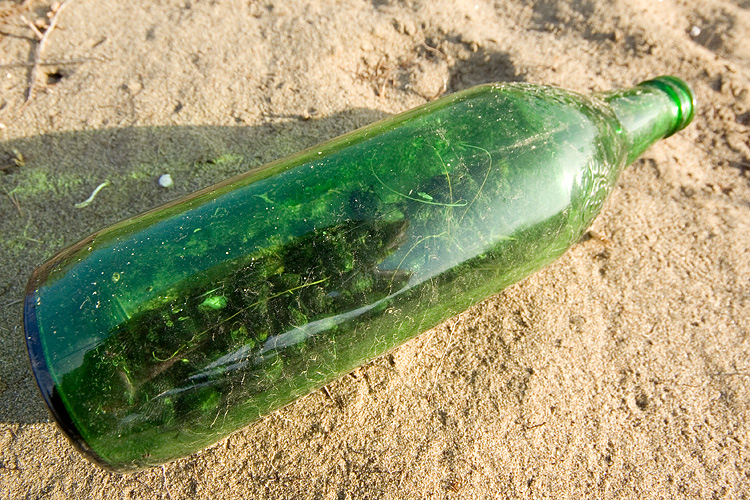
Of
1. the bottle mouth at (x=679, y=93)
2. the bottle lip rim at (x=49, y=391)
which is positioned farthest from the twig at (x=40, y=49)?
the bottle mouth at (x=679, y=93)

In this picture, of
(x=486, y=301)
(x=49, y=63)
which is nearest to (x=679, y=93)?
(x=486, y=301)

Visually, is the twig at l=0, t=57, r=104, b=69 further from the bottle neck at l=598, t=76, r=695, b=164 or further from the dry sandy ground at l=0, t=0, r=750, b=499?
the bottle neck at l=598, t=76, r=695, b=164

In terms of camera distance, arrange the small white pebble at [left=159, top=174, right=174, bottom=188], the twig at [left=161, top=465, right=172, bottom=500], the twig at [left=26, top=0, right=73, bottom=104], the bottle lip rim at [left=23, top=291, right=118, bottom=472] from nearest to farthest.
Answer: the bottle lip rim at [left=23, top=291, right=118, bottom=472] → the twig at [left=161, top=465, right=172, bottom=500] → the small white pebble at [left=159, top=174, right=174, bottom=188] → the twig at [left=26, top=0, right=73, bottom=104]

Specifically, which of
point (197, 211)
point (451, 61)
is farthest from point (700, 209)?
point (197, 211)

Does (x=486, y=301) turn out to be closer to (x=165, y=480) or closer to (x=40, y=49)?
(x=165, y=480)

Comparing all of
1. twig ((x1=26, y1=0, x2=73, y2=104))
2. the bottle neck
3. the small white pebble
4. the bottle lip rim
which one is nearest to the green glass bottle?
the bottle lip rim

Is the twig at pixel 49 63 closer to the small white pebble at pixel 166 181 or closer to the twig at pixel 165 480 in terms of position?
the small white pebble at pixel 166 181
